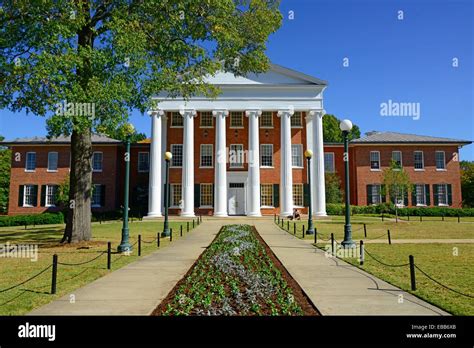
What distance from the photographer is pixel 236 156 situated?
129 feet

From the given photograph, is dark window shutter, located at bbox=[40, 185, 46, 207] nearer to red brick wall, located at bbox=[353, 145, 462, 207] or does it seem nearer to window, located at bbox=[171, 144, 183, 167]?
window, located at bbox=[171, 144, 183, 167]

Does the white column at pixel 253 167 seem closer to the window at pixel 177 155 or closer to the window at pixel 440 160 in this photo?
the window at pixel 177 155

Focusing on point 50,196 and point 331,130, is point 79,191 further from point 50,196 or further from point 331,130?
point 331,130

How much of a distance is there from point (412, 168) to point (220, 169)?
2301 centimetres

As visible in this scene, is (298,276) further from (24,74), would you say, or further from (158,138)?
(158,138)

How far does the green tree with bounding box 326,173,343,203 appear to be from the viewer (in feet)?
138

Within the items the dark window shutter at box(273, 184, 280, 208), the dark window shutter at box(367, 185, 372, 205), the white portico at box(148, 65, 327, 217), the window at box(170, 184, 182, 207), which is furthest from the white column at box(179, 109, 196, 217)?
the dark window shutter at box(367, 185, 372, 205)

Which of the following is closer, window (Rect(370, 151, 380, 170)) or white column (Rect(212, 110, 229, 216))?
white column (Rect(212, 110, 229, 216))

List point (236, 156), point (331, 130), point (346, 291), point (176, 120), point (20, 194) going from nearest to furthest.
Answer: point (346, 291), point (236, 156), point (176, 120), point (20, 194), point (331, 130)

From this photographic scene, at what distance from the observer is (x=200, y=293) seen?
22.6ft

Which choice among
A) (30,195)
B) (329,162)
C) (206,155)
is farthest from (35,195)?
(329,162)

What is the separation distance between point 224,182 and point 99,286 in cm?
2907

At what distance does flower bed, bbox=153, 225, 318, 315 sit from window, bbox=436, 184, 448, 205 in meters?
39.0

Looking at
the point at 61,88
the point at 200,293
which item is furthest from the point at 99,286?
the point at 61,88
